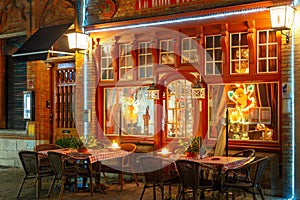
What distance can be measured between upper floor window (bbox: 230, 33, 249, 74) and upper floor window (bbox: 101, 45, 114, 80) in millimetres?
3571

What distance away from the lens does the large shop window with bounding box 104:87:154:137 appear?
12.1m

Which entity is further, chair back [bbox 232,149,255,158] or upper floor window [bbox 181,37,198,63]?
upper floor window [bbox 181,37,198,63]

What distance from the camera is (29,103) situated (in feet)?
47.2

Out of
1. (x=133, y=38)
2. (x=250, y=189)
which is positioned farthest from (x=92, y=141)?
(x=250, y=189)

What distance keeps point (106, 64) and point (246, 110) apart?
429cm

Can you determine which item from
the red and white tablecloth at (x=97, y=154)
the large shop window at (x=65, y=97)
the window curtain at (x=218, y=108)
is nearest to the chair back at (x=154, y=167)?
the red and white tablecloth at (x=97, y=154)

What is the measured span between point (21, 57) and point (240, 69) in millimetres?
6366

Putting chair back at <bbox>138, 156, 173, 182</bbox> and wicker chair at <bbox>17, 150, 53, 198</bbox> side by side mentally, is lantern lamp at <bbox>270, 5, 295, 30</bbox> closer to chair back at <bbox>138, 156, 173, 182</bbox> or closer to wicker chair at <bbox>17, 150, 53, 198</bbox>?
chair back at <bbox>138, 156, 173, 182</bbox>

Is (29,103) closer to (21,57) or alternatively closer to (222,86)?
(21,57)

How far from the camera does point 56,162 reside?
977 cm

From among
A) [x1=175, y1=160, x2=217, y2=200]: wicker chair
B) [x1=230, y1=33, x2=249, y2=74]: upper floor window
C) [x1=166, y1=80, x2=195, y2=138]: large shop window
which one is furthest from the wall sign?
[x1=175, y1=160, x2=217, y2=200]: wicker chair

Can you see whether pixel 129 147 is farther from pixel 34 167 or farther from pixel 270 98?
pixel 270 98

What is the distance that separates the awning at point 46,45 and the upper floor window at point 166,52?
2.98 meters

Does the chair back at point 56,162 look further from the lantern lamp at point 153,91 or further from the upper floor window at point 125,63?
the upper floor window at point 125,63
